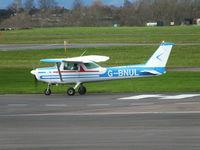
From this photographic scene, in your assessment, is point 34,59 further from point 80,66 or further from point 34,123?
point 34,123

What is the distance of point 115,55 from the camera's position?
5556 centimetres

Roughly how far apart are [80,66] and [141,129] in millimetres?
11609

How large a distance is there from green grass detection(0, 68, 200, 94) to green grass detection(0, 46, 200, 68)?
10.7 meters

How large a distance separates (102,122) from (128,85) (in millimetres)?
12762

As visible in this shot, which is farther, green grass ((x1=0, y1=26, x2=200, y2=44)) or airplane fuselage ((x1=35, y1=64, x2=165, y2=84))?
green grass ((x1=0, y1=26, x2=200, y2=44))

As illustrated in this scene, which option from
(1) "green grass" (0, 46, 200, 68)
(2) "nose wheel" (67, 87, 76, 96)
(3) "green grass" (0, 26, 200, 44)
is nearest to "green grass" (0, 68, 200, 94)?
(2) "nose wheel" (67, 87, 76, 96)

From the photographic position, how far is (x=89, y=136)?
17.2 meters

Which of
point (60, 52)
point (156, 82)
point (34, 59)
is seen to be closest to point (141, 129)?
point (156, 82)

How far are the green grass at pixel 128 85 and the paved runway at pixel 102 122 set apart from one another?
2.31m

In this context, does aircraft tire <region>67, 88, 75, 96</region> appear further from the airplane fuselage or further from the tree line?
the tree line

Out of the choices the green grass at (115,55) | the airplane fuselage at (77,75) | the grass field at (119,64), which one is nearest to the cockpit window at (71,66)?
the airplane fuselage at (77,75)

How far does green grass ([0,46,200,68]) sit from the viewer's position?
162 ft

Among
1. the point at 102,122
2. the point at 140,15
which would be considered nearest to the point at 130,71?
the point at 102,122

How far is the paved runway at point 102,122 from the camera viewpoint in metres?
16.2
